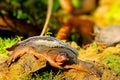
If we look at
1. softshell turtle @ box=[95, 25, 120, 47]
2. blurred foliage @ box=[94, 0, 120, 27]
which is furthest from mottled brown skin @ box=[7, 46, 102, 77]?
blurred foliage @ box=[94, 0, 120, 27]

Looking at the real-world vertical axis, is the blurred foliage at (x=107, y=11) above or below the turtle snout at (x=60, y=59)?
below

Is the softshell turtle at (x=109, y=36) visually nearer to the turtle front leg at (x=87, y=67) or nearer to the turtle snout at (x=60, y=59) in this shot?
the turtle front leg at (x=87, y=67)

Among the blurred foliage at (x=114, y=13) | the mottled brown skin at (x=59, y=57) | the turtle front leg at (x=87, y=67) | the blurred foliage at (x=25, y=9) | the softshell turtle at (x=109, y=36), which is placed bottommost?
the blurred foliage at (x=114, y=13)

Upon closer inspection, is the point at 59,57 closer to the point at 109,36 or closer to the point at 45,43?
the point at 45,43

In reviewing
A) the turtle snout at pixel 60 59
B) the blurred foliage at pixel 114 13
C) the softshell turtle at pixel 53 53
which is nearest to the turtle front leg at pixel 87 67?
the softshell turtle at pixel 53 53

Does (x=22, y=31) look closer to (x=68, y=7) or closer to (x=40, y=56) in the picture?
(x=40, y=56)

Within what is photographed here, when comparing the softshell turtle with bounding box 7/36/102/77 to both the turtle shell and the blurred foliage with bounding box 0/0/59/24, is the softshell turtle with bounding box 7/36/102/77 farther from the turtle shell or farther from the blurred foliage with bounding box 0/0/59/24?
the blurred foliage with bounding box 0/0/59/24

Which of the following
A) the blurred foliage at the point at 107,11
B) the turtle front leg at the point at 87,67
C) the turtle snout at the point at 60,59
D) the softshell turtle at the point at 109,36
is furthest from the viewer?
the blurred foliage at the point at 107,11
